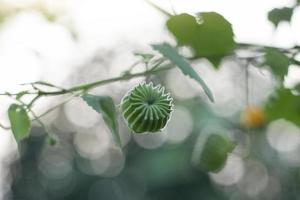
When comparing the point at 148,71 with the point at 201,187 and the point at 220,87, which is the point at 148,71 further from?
the point at 220,87

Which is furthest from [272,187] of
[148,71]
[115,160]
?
[148,71]

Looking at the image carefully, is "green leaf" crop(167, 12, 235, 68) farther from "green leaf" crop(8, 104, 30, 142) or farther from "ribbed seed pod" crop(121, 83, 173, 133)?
"green leaf" crop(8, 104, 30, 142)

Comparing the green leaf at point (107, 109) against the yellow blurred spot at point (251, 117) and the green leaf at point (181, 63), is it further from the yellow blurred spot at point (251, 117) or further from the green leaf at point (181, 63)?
the yellow blurred spot at point (251, 117)

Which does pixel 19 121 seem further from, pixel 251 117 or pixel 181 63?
pixel 251 117

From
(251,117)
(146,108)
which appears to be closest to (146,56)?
(146,108)

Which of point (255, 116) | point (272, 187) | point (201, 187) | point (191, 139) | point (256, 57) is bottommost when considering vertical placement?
point (272, 187)

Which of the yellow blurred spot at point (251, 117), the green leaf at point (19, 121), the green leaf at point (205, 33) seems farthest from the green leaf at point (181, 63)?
the yellow blurred spot at point (251, 117)
